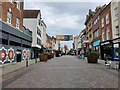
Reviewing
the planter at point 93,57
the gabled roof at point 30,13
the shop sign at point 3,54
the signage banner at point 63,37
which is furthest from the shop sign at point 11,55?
the signage banner at point 63,37

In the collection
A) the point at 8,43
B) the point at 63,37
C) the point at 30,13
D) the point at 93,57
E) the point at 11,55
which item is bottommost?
the point at 93,57

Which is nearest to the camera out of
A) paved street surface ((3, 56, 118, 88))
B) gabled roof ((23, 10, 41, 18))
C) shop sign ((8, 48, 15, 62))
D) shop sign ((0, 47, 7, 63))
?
paved street surface ((3, 56, 118, 88))

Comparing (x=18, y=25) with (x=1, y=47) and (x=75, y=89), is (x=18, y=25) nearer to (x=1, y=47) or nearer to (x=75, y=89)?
(x=1, y=47)

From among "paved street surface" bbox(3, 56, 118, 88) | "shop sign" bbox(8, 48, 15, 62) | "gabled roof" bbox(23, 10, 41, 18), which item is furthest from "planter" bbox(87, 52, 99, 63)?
"gabled roof" bbox(23, 10, 41, 18)

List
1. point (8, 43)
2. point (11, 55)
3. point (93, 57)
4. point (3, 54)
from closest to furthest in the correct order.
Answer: point (3, 54) < point (8, 43) < point (11, 55) < point (93, 57)

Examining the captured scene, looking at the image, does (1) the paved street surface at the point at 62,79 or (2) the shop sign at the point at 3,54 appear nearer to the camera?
(1) the paved street surface at the point at 62,79

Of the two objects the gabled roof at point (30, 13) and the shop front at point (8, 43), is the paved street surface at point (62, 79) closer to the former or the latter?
the shop front at point (8, 43)

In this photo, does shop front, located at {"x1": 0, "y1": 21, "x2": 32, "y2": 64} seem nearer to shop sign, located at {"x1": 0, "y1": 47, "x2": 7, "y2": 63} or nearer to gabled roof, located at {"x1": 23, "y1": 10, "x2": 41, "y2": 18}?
shop sign, located at {"x1": 0, "y1": 47, "x2": 7, "y2": 63}

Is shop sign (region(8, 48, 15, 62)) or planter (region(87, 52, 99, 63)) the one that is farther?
planter (region(87, 52, 99, 63))

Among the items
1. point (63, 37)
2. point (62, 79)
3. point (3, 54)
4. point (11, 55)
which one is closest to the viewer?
point (62, 79)

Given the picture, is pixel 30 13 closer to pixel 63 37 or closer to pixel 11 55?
pixel 11 55

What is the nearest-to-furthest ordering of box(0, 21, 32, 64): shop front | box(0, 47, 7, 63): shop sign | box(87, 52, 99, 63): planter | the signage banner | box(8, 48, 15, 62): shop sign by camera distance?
box(0, 47, 7, 63): shop sign
box(0, 21, 32, 64): shop front
box(8, 48, 15, 62): shop sign
box(87, 52, 99, 63): planter
the signage banner

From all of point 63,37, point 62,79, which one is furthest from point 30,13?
point 62,79

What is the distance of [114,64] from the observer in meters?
18.4
